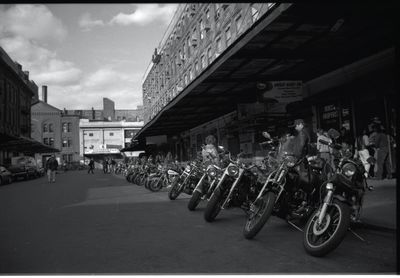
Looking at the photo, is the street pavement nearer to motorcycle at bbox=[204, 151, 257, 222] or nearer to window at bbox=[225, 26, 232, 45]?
motorcycle at bbox=[204, 151, 257, 222]

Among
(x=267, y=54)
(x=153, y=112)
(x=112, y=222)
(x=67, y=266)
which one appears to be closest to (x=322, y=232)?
(x=67, y=266)

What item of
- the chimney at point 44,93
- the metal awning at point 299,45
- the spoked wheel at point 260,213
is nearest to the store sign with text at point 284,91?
the metal awning at point 299,45

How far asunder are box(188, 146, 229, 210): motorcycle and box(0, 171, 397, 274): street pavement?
1.49ft

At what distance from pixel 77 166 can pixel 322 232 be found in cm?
7326

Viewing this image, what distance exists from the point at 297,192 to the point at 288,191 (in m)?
0.19

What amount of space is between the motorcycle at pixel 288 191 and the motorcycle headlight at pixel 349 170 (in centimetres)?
71

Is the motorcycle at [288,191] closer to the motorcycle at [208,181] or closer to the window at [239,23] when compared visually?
the motorcycle at [208,181]

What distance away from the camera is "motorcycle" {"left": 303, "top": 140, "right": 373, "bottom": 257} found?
4078 mm

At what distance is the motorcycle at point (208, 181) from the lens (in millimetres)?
7523

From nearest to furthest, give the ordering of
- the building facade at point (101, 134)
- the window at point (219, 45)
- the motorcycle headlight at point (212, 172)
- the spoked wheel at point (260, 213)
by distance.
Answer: the spoked wheel at point (260, 213) < the motorcycle headlight at point (212, 172) < the window at point (219, 45) < the building facade at point (101, 134)

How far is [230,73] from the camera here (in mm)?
12375

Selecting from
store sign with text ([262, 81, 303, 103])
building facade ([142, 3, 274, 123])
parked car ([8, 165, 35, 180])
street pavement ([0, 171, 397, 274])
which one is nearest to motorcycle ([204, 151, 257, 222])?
street pavement ([0, 171, 397, 274])

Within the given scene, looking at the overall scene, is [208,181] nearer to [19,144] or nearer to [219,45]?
[219,45]

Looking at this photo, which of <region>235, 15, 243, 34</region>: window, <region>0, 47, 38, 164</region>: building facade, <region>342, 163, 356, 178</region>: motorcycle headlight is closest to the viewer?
<region>342, 163, 356, 178</region>: motorcycle headlight
